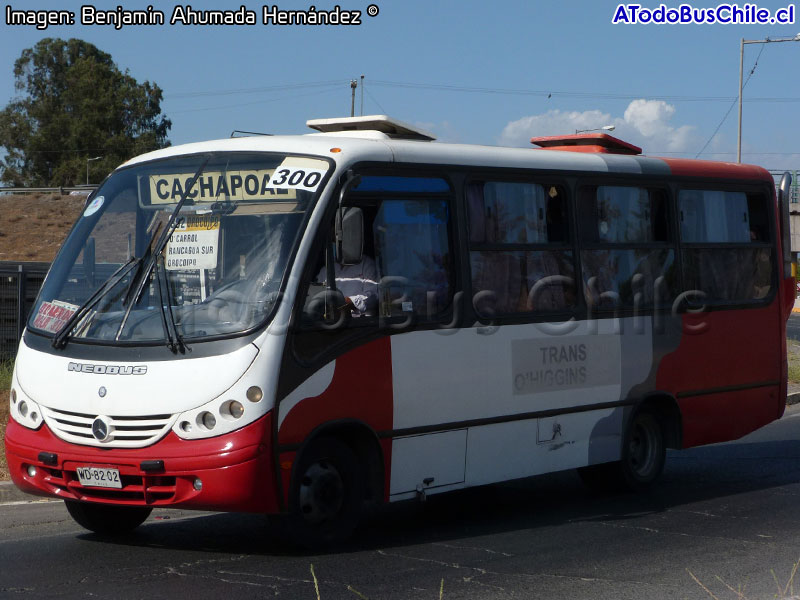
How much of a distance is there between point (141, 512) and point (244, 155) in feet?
8.41

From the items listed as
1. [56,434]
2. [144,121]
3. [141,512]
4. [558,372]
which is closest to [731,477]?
[558,372]

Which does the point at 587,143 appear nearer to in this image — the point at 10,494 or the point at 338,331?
the point at 338,331

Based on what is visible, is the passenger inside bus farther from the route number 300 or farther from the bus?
the route number 300

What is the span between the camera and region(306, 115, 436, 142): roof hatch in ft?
29.9

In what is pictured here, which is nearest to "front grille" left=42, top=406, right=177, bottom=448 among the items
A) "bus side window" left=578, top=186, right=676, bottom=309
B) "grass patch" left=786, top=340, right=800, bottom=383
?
"bus side window" left=578, top=186, right=676, bottom=309

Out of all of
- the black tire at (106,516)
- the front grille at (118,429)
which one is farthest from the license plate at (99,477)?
the black tire at (106,516)

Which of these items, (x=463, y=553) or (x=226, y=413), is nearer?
(x=226, y=413)

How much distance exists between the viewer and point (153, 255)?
775 cm

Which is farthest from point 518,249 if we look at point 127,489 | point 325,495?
point 127,489

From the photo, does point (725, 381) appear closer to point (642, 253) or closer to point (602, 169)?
point (642, 253)

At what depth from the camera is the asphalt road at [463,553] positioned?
22.1ft

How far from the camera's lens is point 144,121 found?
7644cm

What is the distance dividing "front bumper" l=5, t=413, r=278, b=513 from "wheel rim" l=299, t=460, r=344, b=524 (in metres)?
0.39

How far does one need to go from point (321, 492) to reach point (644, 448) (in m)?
4.09
